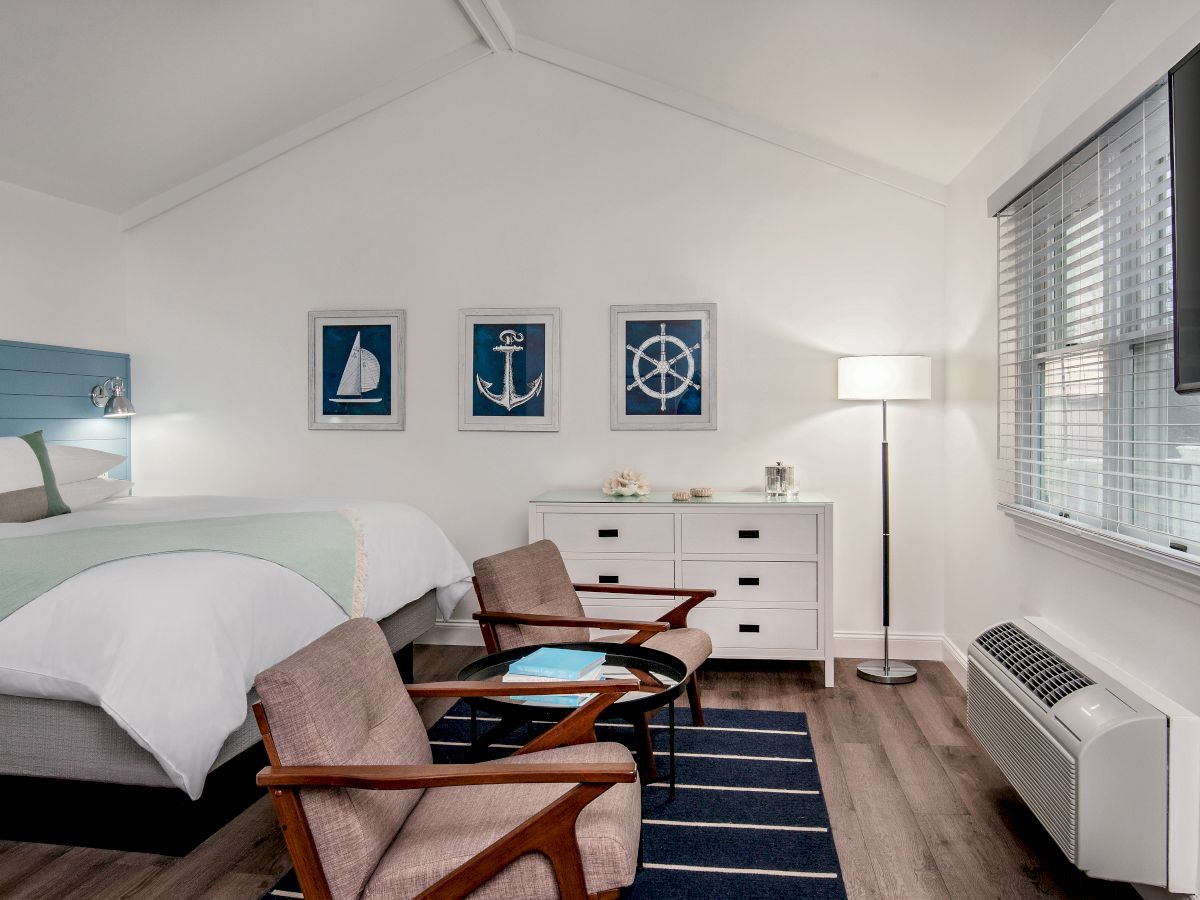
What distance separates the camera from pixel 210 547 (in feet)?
8.82

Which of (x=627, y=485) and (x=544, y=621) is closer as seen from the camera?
(x=544, y=621)

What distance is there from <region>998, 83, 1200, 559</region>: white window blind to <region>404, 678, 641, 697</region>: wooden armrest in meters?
1.41

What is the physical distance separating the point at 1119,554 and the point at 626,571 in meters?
2.16

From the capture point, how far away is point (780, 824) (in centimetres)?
255

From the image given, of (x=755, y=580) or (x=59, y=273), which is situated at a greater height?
(x=59, y=273)

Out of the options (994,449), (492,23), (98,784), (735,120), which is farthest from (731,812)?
(492,23)

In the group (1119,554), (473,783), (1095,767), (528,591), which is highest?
(1119,554)

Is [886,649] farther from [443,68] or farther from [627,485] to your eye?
[443,68]

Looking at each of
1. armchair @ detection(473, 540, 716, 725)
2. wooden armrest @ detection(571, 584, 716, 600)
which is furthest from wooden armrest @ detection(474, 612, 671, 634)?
wooden armrest @ detection(571, 584, 716, 600)

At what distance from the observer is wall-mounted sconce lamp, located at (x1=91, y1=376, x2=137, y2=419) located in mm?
4625

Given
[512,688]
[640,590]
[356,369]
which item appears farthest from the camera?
[356,369]

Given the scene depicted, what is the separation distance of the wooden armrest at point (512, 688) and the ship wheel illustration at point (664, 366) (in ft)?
8.02

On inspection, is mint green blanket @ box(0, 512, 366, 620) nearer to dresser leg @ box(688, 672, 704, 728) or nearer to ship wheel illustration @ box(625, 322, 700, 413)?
dresser leg @ box(688, 672, 704, 728)

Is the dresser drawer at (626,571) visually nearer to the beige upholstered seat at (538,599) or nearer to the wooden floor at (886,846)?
the beige upholstered seat at (538,599)
